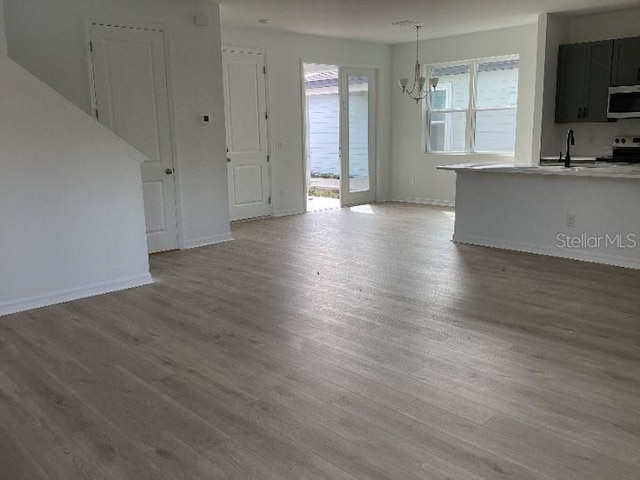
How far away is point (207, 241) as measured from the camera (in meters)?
6.26

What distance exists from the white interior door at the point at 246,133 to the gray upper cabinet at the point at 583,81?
3.92m

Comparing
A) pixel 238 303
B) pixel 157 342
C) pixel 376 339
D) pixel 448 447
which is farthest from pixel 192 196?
pixel 448 447

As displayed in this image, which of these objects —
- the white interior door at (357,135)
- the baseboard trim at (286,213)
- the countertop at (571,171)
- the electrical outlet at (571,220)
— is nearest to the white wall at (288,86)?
the baseboard trim at (286,213)

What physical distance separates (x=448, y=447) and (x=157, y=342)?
6.31ft

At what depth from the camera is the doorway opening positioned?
1080 cm

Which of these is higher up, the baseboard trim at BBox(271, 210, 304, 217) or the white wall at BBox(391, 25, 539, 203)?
the white wall at BBox(391, 25, 539, 203)

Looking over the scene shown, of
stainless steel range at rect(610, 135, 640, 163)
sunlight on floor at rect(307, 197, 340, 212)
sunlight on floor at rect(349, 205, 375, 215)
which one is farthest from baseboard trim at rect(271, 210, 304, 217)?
stainless steel range at rect(610, 135, 640, 163)

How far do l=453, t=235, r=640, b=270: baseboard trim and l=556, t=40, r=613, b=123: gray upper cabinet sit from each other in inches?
94.6

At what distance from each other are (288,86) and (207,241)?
9.69 feet

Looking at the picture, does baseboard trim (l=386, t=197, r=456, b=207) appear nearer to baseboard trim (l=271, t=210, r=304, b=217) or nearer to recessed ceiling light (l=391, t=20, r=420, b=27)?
baseboard trim (l=271, t=210, r=304, b=217)

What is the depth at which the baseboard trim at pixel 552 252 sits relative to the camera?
5023 millimetres

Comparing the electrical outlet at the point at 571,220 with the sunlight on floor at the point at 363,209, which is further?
the sunlight on floor at the point at 363,209

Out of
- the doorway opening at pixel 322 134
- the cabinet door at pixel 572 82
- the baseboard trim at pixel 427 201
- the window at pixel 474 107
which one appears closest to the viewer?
the cabinet door at pixel 572 82

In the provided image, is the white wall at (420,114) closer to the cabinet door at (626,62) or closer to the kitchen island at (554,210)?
the cabinet door at (626,62)
